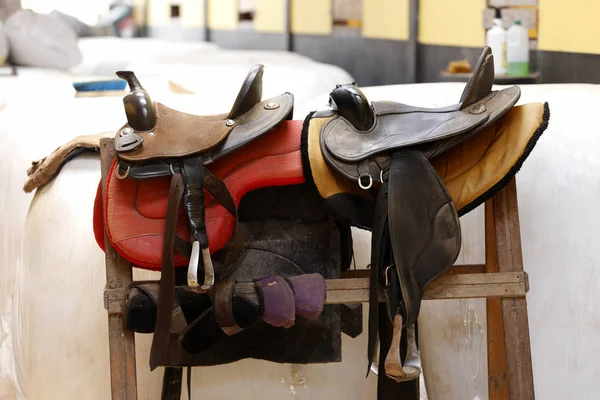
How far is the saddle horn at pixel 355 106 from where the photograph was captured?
1.54 m

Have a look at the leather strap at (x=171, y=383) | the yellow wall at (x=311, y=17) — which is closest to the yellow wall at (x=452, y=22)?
the yellow wall at (x=311, y=17)

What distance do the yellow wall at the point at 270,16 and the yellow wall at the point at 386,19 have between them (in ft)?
4.93

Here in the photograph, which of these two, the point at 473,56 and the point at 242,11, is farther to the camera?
the point at 242,11

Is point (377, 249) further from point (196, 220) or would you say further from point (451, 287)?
point (196, 220)

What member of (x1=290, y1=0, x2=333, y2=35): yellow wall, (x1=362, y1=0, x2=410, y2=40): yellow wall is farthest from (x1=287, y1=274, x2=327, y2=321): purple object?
(x1=290, y1=0, x2=333, y2=35): yellow wall

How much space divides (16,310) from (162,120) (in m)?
0.78

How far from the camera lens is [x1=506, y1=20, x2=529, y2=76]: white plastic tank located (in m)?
3.24

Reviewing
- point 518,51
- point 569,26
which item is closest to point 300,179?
point 569,26

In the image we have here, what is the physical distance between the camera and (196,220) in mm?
1488

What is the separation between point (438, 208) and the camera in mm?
1503

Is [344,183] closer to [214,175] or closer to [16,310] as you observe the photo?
[214,175]

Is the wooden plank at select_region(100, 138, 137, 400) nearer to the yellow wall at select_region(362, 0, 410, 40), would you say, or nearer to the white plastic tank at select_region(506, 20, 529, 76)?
the white plastic tank at select_region(506, 20, 529, 76)

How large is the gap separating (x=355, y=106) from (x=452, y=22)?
268 cm

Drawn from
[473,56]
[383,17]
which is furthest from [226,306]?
[383,17]
